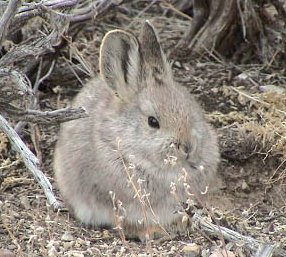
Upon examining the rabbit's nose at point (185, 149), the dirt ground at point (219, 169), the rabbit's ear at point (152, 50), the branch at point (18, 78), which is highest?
the rabbit's ear at point (152, 50)

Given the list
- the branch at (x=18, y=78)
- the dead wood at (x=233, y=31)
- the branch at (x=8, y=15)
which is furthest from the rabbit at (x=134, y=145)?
the dead wood at (x=233, y=31)

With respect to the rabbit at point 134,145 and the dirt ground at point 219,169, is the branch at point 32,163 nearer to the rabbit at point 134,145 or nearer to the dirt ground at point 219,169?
A: the dirt ground at point 219,169

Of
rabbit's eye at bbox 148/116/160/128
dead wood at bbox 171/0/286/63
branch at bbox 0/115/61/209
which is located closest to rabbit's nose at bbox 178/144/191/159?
rabbit's eye at bbox 148/116/160/128

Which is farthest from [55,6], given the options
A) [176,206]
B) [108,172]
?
[176,206]

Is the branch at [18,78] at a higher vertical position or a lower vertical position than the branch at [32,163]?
higher

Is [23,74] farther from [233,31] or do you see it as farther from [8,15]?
[233,31]

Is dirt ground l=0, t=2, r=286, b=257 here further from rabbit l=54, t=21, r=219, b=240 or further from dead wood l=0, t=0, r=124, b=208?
dead wood l=0, t=0, r=124, b=208

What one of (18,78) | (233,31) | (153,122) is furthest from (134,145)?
(233,31)

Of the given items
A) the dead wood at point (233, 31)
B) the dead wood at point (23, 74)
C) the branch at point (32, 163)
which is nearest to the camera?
the branch at point (32, 163)
